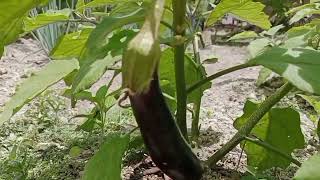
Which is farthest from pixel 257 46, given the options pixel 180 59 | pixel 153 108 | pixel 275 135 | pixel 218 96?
pixel 218 96

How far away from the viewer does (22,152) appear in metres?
1.28

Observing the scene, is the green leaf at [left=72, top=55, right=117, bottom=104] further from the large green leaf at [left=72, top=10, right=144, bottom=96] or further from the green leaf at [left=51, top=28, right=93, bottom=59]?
the green leaf at [left=51, top=28, right=93, bottom=59]

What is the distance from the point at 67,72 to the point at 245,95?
34.4 inches

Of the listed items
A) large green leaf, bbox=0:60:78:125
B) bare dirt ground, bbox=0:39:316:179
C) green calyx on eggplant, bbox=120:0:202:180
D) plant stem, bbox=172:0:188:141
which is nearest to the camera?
green calyx on eggplant, bbox=120:0:202:180

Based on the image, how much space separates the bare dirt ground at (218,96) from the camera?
115 centimetres

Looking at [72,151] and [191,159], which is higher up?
[191,159]

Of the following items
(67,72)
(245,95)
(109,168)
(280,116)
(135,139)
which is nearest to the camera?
(109,168)

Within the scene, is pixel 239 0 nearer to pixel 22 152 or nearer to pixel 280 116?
pixel 280 116

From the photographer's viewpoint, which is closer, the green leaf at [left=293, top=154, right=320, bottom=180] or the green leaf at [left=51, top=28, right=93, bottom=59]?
the green leaf at [left=293, top=154, right=320, bottom=180]

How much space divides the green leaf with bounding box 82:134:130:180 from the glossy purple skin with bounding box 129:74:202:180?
0.06 metres

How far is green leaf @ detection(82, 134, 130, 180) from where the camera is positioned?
0.78 m

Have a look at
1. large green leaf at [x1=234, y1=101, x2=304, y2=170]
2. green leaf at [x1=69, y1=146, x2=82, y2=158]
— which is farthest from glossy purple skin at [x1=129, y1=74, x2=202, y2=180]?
green leaf at [x1=69, y1=146, x2=82, y2=158]

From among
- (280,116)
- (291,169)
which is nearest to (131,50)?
(280,116)

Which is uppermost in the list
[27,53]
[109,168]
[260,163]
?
[109,168]
